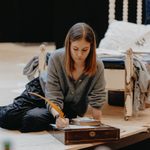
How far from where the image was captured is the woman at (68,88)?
2.01 metres

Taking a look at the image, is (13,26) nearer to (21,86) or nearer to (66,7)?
(66,7)

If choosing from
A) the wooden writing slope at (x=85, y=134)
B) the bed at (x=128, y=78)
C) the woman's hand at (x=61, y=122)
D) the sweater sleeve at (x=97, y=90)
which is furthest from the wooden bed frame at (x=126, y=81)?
the woman's hand at (x=61, y=122)

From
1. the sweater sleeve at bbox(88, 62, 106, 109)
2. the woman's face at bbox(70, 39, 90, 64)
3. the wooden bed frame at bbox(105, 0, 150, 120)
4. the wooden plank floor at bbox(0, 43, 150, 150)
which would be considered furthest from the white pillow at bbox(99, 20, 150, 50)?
the woman's face at bbox(70, 39, 90, 64)

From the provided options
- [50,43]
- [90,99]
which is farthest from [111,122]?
[50,43]

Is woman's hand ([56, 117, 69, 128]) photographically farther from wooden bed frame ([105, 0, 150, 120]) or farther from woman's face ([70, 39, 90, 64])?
wooden bed frame ([105, 0, 150, 120])

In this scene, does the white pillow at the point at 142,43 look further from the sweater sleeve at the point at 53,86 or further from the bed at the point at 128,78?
the sweater sleeve at the point at 53,86

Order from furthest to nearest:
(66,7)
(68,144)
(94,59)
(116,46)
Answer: (66,7)
(116,46)
(94,59)
(68,144)

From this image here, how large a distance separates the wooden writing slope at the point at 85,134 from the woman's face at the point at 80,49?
1.07ft

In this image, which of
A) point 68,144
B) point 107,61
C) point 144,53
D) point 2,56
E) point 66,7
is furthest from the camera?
point 2,56

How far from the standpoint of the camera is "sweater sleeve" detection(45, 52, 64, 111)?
204 cm

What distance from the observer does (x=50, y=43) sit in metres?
7.04

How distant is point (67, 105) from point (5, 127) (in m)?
0.34

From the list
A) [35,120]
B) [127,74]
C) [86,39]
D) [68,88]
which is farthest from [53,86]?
[127,74]

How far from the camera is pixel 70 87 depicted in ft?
6.81
